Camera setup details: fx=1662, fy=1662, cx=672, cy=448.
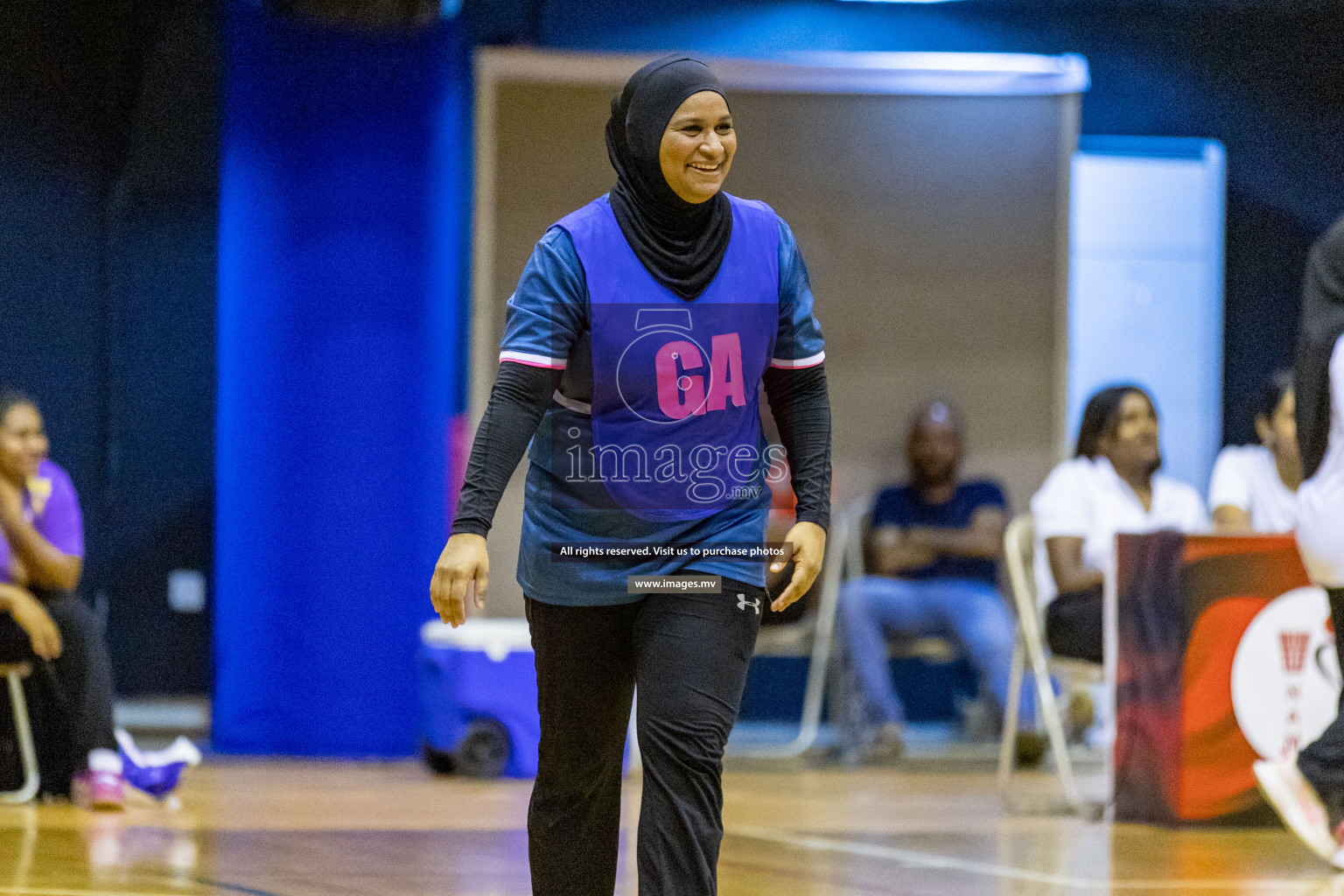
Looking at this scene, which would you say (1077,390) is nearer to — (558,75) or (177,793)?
(558,75)

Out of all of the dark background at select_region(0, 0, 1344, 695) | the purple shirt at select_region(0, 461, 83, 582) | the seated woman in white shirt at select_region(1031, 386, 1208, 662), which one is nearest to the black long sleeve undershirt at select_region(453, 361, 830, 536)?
the seated woman in white shirt at select_region(1031, 386, 1208, 662)

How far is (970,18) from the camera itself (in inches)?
290

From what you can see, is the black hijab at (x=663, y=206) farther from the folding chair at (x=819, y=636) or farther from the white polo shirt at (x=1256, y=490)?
the folding chair at (x=819, y=636)

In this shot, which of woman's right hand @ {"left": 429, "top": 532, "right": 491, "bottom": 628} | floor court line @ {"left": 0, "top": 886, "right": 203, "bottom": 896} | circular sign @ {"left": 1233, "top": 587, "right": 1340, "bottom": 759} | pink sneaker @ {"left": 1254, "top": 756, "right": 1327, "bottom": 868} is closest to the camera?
woman's right hand @ {"left": 429, "top": 532, "right": 491, "bottom": 628}

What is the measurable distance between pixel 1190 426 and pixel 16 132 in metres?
5.00

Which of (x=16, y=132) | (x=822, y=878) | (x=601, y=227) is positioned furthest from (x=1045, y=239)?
(x=601, y=227)

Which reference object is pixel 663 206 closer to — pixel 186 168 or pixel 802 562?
pixel 802 562

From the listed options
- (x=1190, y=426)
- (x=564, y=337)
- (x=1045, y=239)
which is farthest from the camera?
(x=1190, y=426)

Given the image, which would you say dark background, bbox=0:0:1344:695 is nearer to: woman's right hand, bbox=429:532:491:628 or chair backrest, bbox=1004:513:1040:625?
chair backrest, bbox=1004:513:1040:625

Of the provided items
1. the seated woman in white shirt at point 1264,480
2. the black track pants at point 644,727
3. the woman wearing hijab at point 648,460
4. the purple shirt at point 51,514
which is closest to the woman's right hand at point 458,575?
the woman wearing hijab at point 648,460

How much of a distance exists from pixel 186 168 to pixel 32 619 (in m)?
2.57

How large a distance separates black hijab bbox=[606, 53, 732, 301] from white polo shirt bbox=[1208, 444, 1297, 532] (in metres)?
3.78

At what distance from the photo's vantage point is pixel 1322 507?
393 centimetres

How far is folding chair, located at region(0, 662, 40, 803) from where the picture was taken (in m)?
5.21
